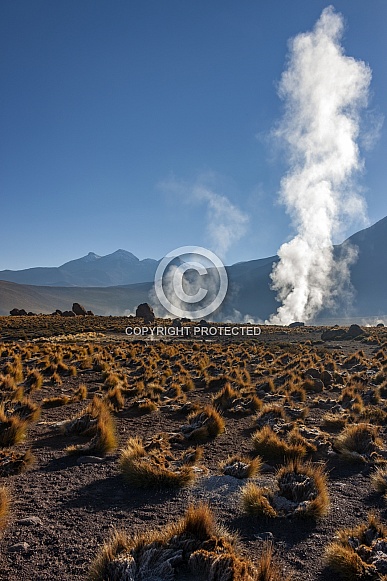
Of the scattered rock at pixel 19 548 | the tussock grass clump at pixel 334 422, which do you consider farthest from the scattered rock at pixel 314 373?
the scattered rock at pixel 19 548

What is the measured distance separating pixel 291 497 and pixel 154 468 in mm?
1886

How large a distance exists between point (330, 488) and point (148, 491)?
262cm

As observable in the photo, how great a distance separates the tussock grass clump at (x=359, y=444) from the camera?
6.36 meters

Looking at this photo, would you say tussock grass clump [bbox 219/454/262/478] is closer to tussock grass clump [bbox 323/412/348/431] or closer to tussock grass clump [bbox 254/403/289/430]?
tussock grass clump [bbox 254/403/289/430]

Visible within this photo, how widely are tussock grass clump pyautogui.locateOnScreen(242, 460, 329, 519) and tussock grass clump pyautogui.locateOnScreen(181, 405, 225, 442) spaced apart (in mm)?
2677

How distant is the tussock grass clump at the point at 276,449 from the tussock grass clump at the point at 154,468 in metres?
1.29

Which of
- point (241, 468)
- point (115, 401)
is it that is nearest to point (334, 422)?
point (241, 468)

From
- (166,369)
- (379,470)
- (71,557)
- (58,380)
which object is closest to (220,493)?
(71,557)

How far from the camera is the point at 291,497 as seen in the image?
4.62 m

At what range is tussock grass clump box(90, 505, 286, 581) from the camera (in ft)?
9.53

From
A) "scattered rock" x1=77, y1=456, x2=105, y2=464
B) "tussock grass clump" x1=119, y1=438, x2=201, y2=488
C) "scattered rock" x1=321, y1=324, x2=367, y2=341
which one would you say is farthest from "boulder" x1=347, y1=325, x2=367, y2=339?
"scattered rock" x1=77, y1=456, x2=105, y2=464

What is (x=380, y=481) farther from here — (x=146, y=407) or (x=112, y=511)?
(x=146, y=407)

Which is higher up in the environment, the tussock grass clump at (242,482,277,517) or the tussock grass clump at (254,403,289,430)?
the tussock grass clump at (242,482,277,517)

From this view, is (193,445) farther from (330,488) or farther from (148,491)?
(330,488)
